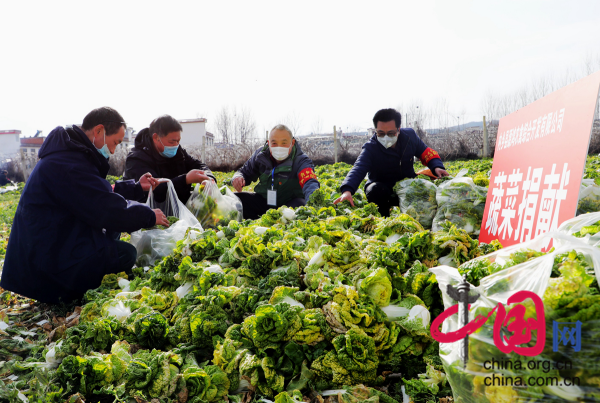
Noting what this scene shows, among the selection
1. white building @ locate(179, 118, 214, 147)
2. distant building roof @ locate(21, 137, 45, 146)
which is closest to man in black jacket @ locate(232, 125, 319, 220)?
white building @ locate(179, 118, 214, 147)

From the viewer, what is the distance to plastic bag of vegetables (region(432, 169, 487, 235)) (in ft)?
12.1

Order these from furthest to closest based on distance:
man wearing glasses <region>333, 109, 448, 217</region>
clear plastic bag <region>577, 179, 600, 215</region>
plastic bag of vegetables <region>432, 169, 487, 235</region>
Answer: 1. man wearing glasses <region>333, 109, 448, 217</region>
2. plastic bag of vegetables <region>432, 169, 487, 235</region>
3. clear plastic bag <region>577, 179, 600, 215</region>

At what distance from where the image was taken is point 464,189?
3834 millimetres

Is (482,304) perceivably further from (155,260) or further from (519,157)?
(155,260)

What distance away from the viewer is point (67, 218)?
3174 mm

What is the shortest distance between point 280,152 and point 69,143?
8.31ft

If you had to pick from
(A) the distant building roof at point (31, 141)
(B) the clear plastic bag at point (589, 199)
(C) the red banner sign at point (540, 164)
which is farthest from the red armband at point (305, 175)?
(A) the distant building roof at point (31, 141)

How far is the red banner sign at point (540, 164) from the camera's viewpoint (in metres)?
1.98

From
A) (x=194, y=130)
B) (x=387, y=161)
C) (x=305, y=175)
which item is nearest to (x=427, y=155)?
(x=387, y=161)

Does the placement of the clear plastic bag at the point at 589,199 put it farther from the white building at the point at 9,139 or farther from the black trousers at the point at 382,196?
the white building at the point at 9,139

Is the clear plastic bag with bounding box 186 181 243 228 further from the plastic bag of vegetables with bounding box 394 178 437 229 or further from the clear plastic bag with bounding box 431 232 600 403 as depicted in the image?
the clear plastic bag with bounding box 431 232 600 403

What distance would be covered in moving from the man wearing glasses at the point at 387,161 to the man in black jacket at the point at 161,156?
194cm

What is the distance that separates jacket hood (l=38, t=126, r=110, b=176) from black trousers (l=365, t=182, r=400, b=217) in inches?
126

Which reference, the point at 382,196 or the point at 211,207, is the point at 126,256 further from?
the point at 382,196
